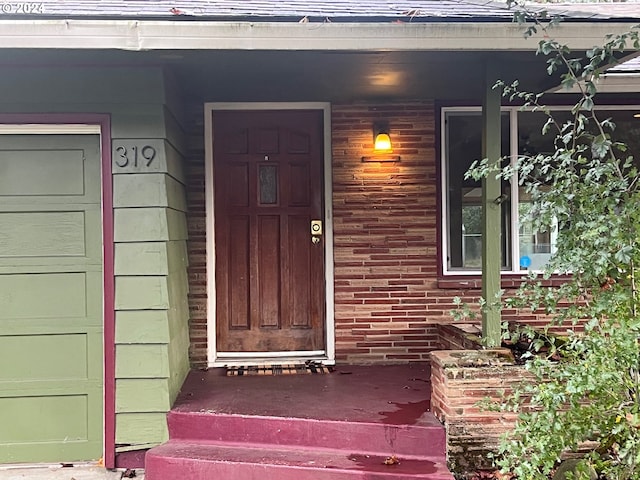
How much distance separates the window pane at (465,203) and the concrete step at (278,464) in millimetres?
2047

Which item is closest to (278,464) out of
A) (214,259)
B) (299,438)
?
(299,438)

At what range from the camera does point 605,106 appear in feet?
15.5

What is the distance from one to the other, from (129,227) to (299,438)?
1.60 metres

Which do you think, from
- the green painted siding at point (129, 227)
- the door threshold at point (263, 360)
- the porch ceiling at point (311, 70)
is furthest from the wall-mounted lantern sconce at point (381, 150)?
the green painted siding at point (129, 227)

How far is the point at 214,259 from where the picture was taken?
4555 mm

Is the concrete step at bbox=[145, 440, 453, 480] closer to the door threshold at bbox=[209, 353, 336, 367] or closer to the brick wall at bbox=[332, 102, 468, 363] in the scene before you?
the door threshold at bbox=[209, 353, 336, 367]

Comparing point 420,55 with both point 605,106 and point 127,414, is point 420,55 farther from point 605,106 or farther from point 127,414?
point 127,414

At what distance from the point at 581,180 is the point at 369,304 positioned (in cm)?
229

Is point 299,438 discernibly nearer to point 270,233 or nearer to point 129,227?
point 129,227

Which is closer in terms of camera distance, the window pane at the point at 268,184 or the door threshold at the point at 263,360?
the door threshold at the point at 263,360

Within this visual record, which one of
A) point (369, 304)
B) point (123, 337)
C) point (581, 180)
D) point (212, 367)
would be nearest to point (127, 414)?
point (123, 337)

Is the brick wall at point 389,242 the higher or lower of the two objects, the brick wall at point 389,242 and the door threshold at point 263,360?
the higher

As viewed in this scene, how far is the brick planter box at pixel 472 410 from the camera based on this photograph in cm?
305

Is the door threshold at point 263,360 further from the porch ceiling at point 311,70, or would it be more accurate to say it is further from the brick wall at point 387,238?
the porch ceiling at point 311,70
